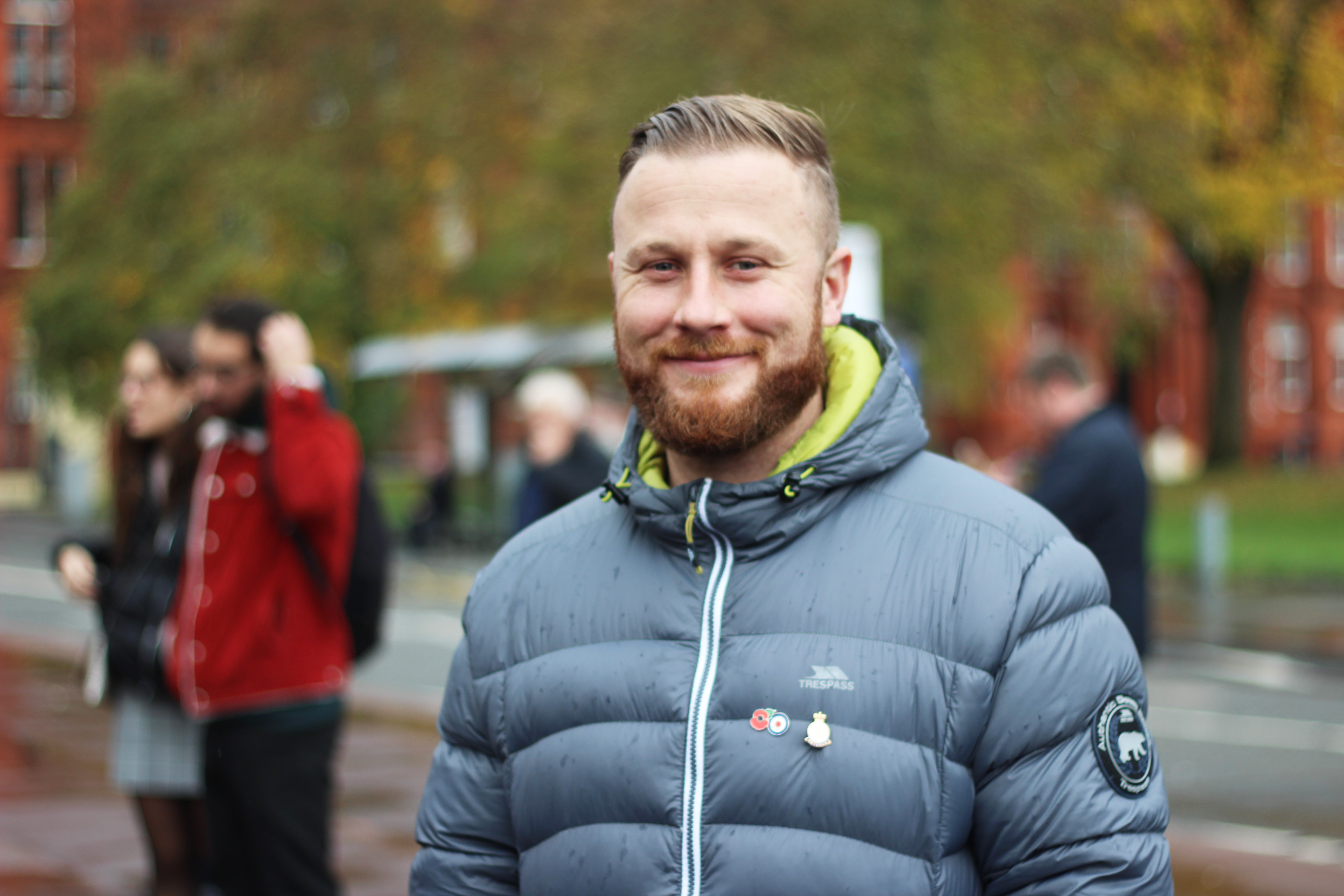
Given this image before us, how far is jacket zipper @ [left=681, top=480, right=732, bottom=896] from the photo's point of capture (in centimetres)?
202

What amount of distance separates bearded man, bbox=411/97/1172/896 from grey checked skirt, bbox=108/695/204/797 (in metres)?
2.53

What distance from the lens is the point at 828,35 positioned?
2073 cm

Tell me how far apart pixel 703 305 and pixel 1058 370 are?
4936 mm

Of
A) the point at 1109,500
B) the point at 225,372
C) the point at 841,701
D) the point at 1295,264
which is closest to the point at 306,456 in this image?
the point at 225,372

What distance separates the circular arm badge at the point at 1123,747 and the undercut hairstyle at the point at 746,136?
2.26ft

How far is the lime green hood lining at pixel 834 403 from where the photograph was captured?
84.0 inches

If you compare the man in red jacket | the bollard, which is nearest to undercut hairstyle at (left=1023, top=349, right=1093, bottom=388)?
the man in red jacket

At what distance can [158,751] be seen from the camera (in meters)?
4.61

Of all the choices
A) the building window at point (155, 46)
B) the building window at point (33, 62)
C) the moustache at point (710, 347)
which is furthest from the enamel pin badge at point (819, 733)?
the building window at point (33, 62)

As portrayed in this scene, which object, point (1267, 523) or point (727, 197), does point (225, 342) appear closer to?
point (727, 197)

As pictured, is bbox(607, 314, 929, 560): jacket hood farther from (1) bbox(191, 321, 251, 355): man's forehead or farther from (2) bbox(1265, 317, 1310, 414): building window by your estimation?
(2) bbox(1265, 317, 1310, 414): building window

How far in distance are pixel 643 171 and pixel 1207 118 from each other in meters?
26.6

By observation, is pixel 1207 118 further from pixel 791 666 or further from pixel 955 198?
pixel 791 666

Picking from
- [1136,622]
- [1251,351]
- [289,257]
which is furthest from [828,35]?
[1251,351]
